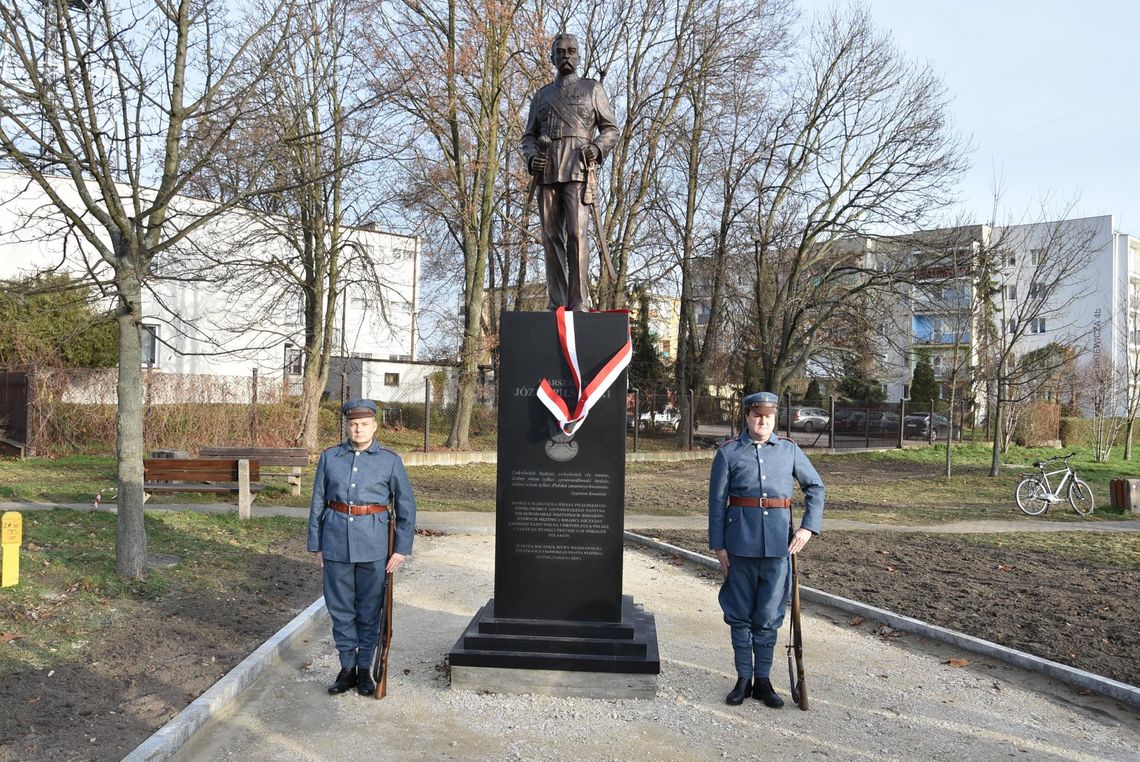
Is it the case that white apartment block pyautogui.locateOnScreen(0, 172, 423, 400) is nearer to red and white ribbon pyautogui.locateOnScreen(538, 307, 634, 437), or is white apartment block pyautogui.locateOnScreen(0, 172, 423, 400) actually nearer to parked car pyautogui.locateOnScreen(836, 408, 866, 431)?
red and white ribbon pyautogui.locateOnScreen(538, 307, 634, 437)

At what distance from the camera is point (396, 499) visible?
5262 millimetres

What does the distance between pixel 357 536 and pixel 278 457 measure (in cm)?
986

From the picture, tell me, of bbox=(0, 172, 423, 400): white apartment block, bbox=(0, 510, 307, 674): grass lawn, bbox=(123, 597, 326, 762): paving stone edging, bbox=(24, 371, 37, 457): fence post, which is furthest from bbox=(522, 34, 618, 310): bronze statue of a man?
bbox=(24, 371, 37, 457): fence post

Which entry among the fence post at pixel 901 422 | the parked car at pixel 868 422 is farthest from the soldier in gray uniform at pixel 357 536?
the fence post at pixel 901 422

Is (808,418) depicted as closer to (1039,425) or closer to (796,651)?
(1039,425)

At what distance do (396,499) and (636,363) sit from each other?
30224mm

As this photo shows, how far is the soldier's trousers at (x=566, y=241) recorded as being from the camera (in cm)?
632

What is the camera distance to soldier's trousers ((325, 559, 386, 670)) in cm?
511

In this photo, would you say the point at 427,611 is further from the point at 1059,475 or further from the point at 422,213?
the point at 422,213

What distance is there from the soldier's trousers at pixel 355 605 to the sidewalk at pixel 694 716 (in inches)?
10.4

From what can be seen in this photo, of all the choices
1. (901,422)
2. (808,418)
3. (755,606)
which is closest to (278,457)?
(755,606)

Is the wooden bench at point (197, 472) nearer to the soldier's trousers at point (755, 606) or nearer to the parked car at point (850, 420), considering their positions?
the soldier's trousers at point (755, 606)

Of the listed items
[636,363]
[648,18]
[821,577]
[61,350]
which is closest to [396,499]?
[821,577]

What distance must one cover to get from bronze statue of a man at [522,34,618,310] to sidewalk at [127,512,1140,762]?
2.71m
